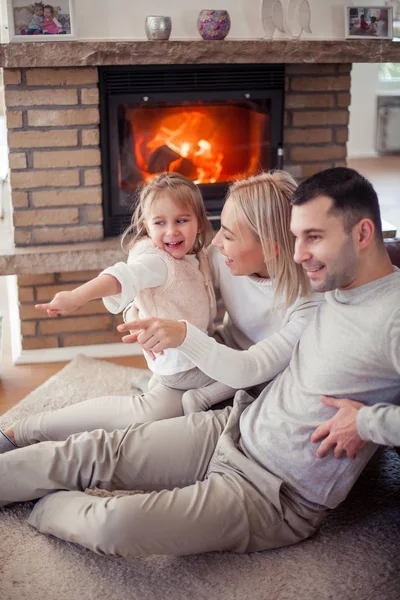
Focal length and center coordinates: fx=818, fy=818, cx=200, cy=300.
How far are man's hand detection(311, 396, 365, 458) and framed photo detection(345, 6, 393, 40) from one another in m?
2.00

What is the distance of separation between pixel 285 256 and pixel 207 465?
53 centimetres

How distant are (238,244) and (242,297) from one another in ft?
0.66

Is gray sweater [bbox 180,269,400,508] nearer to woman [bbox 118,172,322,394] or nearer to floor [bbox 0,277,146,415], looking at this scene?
woman [bbox 118,172,322,394]

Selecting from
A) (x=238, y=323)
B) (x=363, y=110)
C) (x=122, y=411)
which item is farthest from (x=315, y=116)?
(x=363, y=110)

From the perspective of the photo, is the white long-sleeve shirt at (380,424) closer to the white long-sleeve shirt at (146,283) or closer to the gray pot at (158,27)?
the white long-sleeve shirt at (146,283)

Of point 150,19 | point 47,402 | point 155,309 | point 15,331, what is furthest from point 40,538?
point 150,19

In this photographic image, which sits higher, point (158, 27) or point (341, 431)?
point (158, 27)

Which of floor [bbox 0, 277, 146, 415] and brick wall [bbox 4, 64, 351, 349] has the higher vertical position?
brick wall [bbox 4, 64, 351, 349]

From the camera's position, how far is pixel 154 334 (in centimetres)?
176

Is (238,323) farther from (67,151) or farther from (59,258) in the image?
(67,151)

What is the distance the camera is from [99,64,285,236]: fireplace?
3.12 metres

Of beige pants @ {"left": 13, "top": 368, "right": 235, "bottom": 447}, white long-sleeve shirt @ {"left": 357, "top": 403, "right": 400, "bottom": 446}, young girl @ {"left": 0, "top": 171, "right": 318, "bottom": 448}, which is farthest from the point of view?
beige pants @ {"left": 13, "top": 368, "right": 235, "bottom": 447}

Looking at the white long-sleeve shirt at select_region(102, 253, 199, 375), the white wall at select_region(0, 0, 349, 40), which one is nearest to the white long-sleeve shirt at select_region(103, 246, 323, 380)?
the white long-sleeve shirt at select_region(102, 253, 199, 375)

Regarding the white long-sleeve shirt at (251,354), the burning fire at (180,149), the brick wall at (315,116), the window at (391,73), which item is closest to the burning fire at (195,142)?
the burning fire at (180,149)
